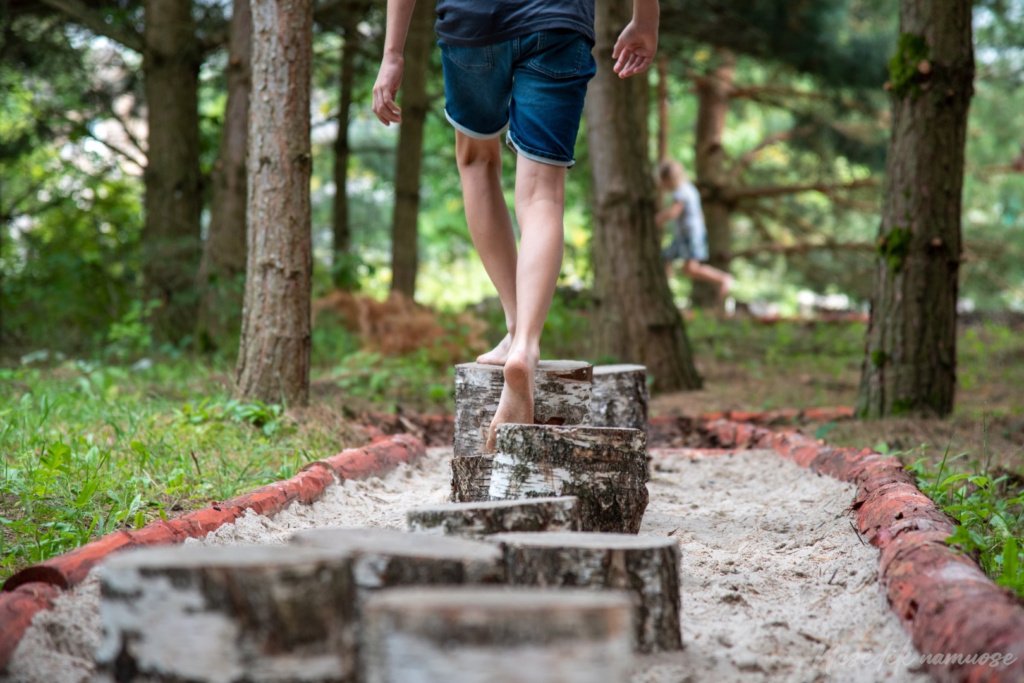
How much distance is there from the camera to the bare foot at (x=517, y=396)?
8.84 feet

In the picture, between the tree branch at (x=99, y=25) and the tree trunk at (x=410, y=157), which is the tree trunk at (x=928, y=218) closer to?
the tree trunk at (x=410, y=157)

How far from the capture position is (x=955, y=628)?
1624 mm

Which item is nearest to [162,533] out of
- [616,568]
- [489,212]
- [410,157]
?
[616,568]

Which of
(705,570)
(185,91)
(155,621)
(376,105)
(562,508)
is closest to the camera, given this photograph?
(155,621)

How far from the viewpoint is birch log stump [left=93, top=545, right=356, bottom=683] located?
53.2 inches

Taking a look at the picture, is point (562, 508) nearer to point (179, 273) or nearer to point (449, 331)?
point (449, 331)

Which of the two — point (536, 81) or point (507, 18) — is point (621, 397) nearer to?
point (536, 81)

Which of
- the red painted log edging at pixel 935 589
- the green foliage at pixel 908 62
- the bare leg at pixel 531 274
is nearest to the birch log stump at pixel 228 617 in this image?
the red painted log edging at pixel 935 589

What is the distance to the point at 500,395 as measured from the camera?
3193 mm

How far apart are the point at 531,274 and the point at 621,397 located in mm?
1459

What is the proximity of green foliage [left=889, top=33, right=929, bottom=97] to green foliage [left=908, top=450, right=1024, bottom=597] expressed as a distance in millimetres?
2257

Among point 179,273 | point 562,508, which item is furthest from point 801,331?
point 562,508

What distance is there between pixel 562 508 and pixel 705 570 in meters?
0.58

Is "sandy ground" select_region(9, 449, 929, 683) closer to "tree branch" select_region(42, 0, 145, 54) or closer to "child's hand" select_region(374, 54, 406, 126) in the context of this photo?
"child's hand" select_region(374, 54, 406, 126)
